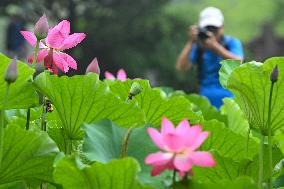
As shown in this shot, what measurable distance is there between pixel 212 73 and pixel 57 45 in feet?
10.7

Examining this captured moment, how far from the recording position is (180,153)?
794 mm

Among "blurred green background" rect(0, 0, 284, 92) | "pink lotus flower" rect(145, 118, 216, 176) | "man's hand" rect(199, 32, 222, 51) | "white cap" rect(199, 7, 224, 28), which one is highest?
"blurred green background" rect(0, 0, 284, 92)

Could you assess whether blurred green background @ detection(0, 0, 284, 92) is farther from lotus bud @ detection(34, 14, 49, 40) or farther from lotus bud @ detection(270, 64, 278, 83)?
lotus bud @ detection(270, 64, 278, 83)

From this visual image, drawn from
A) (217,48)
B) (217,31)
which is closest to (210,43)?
(217,48)

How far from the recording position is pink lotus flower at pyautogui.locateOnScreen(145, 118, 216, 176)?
0.78m

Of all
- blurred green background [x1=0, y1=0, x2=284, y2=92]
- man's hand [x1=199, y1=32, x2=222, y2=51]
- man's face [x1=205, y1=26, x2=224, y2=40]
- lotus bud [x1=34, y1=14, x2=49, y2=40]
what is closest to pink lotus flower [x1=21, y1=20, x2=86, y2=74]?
lotus bud [x1=34, y1=14, x2=49, y2=40]

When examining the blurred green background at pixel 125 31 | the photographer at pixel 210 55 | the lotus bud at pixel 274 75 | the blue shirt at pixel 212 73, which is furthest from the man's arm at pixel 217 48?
the blurred green background at pixel 125 31

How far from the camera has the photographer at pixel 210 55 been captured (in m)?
4.17

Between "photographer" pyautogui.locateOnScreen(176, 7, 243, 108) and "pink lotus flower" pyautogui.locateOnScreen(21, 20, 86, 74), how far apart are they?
115 inches

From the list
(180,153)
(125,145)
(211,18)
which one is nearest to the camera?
(180,153)

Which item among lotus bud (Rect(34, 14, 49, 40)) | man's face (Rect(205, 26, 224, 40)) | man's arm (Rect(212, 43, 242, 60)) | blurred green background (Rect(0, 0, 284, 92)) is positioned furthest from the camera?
blurred green background (Rect(0, 0, 284, 92))

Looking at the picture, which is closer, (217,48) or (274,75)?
(274,75)

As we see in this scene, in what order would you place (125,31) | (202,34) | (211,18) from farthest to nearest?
(125,31)
(211,18)
(202,34)

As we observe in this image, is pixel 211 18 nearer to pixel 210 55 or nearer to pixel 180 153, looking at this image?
pixel 210 55
